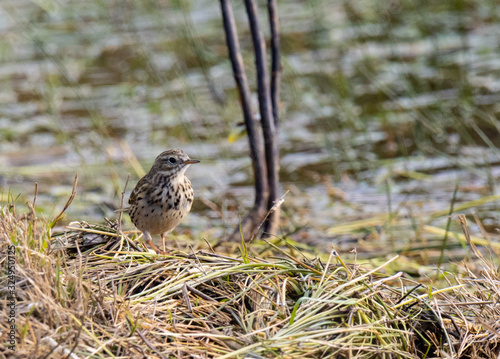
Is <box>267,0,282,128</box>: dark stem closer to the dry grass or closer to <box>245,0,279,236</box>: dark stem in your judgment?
<box>245,0,279,236</box>: dark stem

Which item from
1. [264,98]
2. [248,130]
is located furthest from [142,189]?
[264,98]

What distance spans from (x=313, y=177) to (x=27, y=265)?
5048mm

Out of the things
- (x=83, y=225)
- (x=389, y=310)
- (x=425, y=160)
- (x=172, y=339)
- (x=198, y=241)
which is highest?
(x=83, y=225)

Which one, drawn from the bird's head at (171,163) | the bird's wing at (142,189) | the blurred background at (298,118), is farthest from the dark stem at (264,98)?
the bird's wing at (142,189)

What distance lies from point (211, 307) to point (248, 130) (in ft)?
8.16

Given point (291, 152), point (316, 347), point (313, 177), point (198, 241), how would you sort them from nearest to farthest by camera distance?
point (316, 347)
point (198, 241)
point (313, 177)
point (291, 152)

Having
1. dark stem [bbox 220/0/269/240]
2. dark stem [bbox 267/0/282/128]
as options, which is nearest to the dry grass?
dark stem [bbox 220/0/269/240]

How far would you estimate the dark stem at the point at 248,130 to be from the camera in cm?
564

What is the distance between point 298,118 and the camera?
9312 mm

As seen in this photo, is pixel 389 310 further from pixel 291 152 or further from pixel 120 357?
pixel 291 152

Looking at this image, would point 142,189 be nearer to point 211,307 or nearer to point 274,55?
point 211,307

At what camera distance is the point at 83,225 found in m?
3.83

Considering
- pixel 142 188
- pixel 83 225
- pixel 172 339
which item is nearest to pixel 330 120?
pixel 142 188

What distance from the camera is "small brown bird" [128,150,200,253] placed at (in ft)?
15.2
